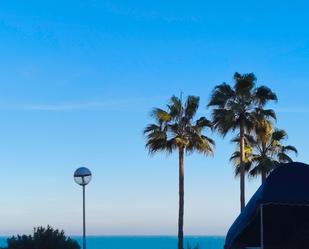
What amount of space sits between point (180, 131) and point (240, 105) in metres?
3.95

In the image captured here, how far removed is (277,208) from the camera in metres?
12.8

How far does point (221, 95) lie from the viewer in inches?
1704

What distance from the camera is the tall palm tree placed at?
42500 millimetres

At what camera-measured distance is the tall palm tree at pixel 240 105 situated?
42500 mm

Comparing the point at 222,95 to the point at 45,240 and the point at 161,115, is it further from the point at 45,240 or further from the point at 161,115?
the point at 45,240

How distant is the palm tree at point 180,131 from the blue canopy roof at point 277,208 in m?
29.9

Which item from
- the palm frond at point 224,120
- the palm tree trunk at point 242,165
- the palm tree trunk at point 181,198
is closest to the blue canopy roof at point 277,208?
the palm tree trunk at point 181,198

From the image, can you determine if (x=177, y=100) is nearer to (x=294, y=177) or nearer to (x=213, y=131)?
(x=213, y=131)

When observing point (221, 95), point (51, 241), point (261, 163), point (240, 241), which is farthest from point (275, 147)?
point (240, 241)

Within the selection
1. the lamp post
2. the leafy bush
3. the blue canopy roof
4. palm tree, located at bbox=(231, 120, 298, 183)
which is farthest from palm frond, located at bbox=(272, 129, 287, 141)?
the blue canopy roof

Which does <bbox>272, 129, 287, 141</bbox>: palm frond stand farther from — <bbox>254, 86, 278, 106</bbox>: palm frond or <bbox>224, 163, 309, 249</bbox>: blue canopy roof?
<bbox>224, 163, 309, 249</bbox>: blue canopy roof

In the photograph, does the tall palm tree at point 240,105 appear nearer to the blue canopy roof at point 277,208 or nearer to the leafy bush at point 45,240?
the leafy bush at point 45,240

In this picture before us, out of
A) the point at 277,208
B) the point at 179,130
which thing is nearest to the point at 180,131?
the point at 179,130

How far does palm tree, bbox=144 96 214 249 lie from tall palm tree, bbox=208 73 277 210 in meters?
1.14
